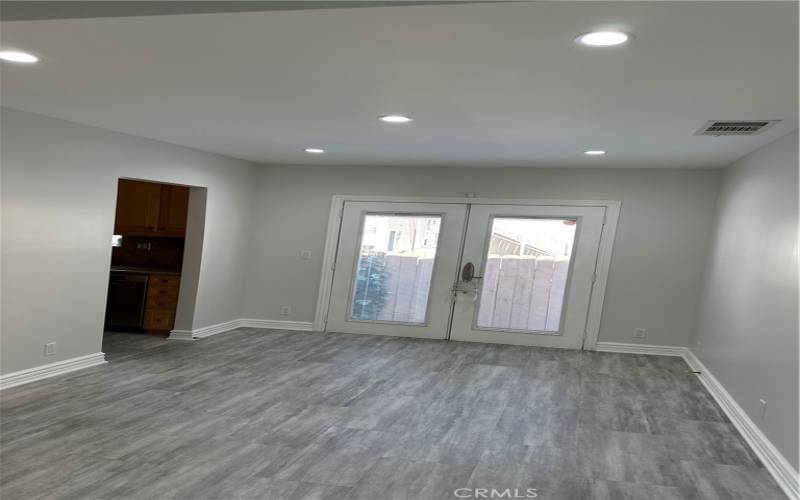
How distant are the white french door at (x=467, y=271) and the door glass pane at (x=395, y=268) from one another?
13 mm

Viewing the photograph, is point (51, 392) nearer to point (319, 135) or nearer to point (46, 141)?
point (46, 141)

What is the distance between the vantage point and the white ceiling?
2521mm

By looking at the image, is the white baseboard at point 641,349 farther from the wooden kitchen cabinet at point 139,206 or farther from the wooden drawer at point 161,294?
the wooden kitchen cabinet at point 139,206

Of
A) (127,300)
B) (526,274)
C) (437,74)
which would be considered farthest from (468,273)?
(437,74)

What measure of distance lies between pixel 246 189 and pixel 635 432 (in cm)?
558

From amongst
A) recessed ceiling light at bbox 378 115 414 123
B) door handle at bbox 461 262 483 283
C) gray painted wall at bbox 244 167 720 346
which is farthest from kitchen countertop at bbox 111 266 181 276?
recessed ceiling light at bbox 378 115 414 123

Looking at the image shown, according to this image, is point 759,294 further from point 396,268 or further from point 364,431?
point 396,268

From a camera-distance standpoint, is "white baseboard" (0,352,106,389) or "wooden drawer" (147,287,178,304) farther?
"wooden drawer" (147,287,178,304)

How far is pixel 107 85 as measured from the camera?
407 centimetres

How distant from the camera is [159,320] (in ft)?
25.6

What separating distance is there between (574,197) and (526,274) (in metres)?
1.05

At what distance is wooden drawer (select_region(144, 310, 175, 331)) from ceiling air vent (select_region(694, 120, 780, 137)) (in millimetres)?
6068

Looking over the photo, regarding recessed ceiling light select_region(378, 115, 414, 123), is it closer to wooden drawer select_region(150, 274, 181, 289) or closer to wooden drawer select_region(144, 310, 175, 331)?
wooden drawer select_region(150, 274, 181, 289)

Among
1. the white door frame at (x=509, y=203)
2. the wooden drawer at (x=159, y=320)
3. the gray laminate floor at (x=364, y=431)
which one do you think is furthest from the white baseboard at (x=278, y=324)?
the gray laminate floor at (x=364, y=431)
